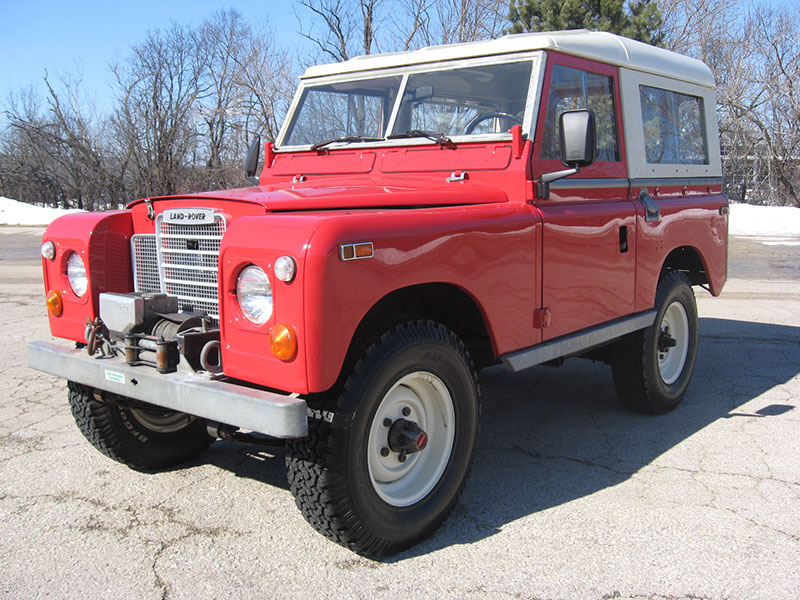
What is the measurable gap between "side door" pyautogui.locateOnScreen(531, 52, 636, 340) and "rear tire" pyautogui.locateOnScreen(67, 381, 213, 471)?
6.66ft

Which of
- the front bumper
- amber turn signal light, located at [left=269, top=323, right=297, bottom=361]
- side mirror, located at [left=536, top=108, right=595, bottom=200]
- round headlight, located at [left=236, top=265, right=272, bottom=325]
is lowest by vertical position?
the front bumper

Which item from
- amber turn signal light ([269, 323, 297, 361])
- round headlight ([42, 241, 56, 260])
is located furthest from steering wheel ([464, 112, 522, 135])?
round headlight ([42, 241, 56, 260])

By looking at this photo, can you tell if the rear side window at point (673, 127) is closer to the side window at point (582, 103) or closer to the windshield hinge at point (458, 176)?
the side window at point (582, 103)

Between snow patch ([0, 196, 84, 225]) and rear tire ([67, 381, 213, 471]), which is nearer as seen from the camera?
rear tire ([67, 381, 213, 471])

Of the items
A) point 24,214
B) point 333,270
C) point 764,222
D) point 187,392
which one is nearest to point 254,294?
point 333,270

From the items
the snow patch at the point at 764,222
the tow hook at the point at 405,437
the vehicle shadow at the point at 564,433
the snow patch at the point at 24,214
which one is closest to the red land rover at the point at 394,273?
the tow hook at the point at 405,437

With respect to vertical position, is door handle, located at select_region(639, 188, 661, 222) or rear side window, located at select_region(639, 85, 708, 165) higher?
rear side window, located at select_region(639, 85, 708, 165)

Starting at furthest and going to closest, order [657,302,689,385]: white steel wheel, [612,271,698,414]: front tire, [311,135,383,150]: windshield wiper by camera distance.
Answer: [657,302,689,385]: white steel wheel, [612,271,698,414]: front tire, [311,135,383,150]: windshield wiper

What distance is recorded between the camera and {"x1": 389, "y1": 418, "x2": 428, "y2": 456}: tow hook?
3070mm

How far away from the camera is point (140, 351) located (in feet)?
10.5

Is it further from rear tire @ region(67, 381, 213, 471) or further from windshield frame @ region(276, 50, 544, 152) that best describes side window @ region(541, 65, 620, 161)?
rear tire @ region(67, 381, 213, 471)

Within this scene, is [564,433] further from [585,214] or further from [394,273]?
[394,273]

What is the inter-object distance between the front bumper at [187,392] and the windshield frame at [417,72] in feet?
6.25

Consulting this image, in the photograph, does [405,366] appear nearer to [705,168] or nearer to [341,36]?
[705,168]
